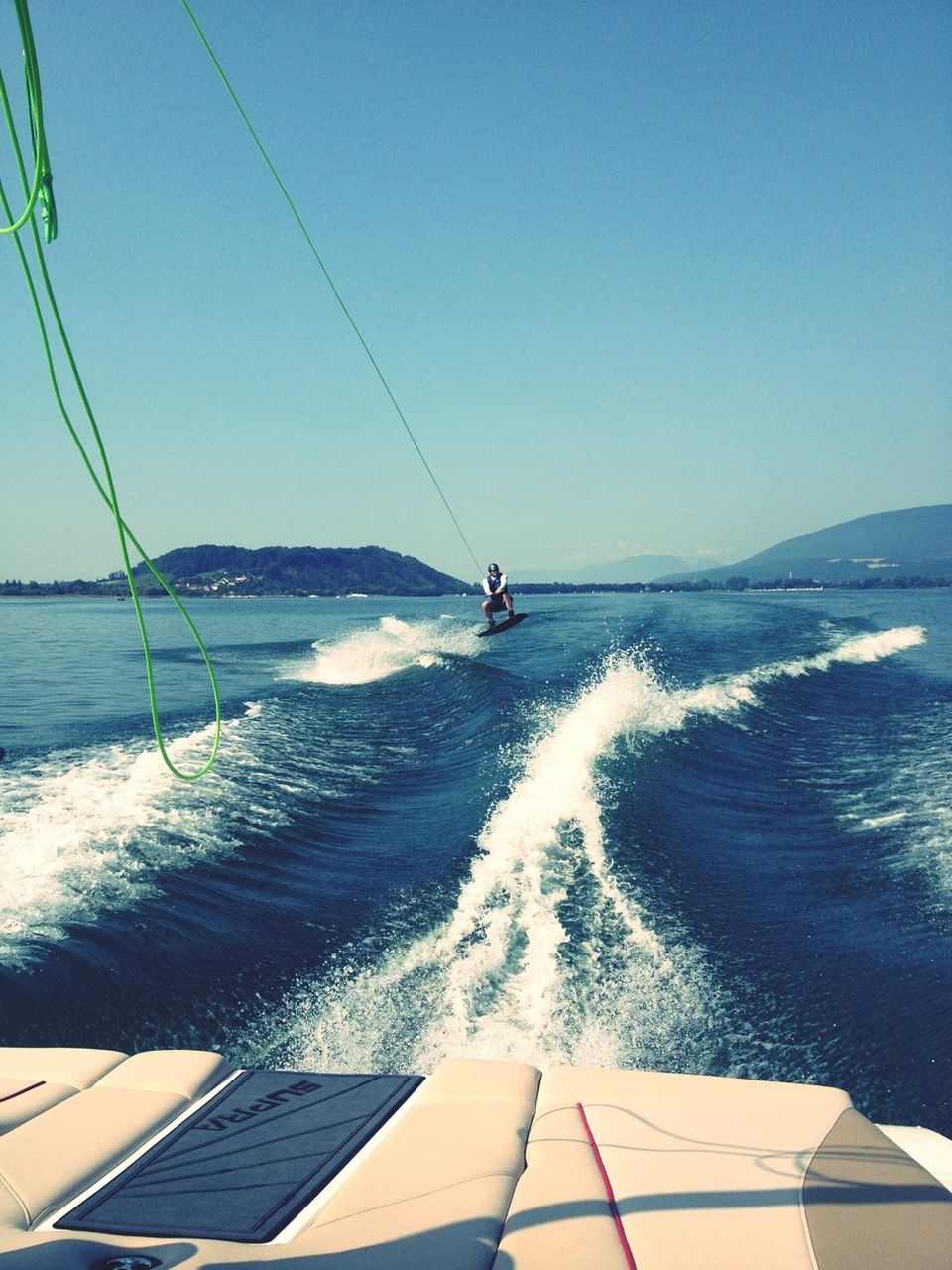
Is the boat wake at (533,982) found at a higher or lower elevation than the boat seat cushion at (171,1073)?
lower

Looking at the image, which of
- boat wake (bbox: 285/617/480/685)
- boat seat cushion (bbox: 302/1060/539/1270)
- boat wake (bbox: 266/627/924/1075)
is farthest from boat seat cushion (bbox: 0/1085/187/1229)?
boat wake (bbox: 285/617/480/685)

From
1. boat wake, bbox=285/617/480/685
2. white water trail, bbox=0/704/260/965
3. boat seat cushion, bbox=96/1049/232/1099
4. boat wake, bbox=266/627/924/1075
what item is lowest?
boat wake, bbox=266/627/924/1075

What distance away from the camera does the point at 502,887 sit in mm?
6199

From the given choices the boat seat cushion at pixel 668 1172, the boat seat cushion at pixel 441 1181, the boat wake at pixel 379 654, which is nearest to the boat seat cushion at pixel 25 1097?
the boat seat cushion at pixel 441 1181

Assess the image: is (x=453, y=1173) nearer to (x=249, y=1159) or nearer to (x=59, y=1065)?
(x=249, y=1159)

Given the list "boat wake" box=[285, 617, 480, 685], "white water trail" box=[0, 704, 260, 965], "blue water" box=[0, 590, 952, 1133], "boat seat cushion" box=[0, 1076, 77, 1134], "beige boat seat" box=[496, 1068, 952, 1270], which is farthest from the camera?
"boat wake" box=[285, 617, 480, 685]

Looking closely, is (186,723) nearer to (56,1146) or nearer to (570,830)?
(570,830)

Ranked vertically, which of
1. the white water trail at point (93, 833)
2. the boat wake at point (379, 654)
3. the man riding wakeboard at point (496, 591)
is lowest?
the white water trail at point (93, 833)

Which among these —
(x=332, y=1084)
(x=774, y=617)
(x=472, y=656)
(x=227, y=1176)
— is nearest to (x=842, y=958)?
(x=332, y=1084)

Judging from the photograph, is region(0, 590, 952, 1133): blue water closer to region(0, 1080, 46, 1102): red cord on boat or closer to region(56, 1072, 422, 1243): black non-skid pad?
region(56, 1072, 422, 1243): black non-skid pad

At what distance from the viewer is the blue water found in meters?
4.32

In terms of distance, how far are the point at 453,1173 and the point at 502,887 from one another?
407 cm

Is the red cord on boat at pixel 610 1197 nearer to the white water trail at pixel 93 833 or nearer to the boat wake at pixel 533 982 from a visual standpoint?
the boat wake at pixel 533 982

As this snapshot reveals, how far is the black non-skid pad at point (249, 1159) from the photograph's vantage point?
2033 millimetres
